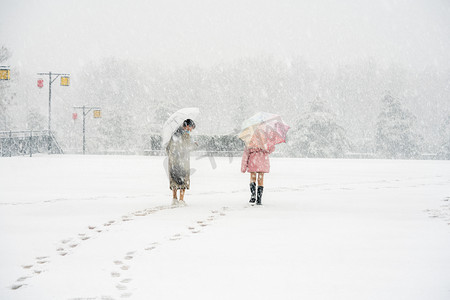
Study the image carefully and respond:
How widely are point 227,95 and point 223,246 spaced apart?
65887mm

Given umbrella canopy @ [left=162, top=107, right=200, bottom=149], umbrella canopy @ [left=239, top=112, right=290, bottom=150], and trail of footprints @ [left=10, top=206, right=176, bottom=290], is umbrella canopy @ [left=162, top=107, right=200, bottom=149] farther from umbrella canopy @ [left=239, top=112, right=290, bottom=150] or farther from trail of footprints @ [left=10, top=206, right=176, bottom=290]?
trail of footprints @ [left=10, top=206, right=176, bottom=290]

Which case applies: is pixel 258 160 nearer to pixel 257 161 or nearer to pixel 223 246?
pixel 257 161

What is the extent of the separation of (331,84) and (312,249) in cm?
6389

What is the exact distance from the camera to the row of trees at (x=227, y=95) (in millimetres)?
59031

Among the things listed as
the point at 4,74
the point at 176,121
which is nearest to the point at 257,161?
the point at 176,121

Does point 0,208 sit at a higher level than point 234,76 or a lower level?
lower

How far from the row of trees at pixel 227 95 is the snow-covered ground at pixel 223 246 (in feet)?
150

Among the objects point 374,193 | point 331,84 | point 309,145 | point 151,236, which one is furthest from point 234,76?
point 151,236

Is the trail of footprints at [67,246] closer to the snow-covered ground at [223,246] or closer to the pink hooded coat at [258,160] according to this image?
the snow-covered ground at [223,246]

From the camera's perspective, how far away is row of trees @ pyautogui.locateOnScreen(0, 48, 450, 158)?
2324 inches

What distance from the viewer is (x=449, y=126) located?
46188mm

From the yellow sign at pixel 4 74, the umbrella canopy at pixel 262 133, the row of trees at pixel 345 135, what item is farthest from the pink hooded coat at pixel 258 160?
the row of trees at pixel 345 135

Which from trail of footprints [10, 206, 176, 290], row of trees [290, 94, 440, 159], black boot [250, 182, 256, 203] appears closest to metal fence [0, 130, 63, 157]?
row of trees [290, 94, 440, 159]

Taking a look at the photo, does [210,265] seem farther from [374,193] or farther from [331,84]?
[331,84]
